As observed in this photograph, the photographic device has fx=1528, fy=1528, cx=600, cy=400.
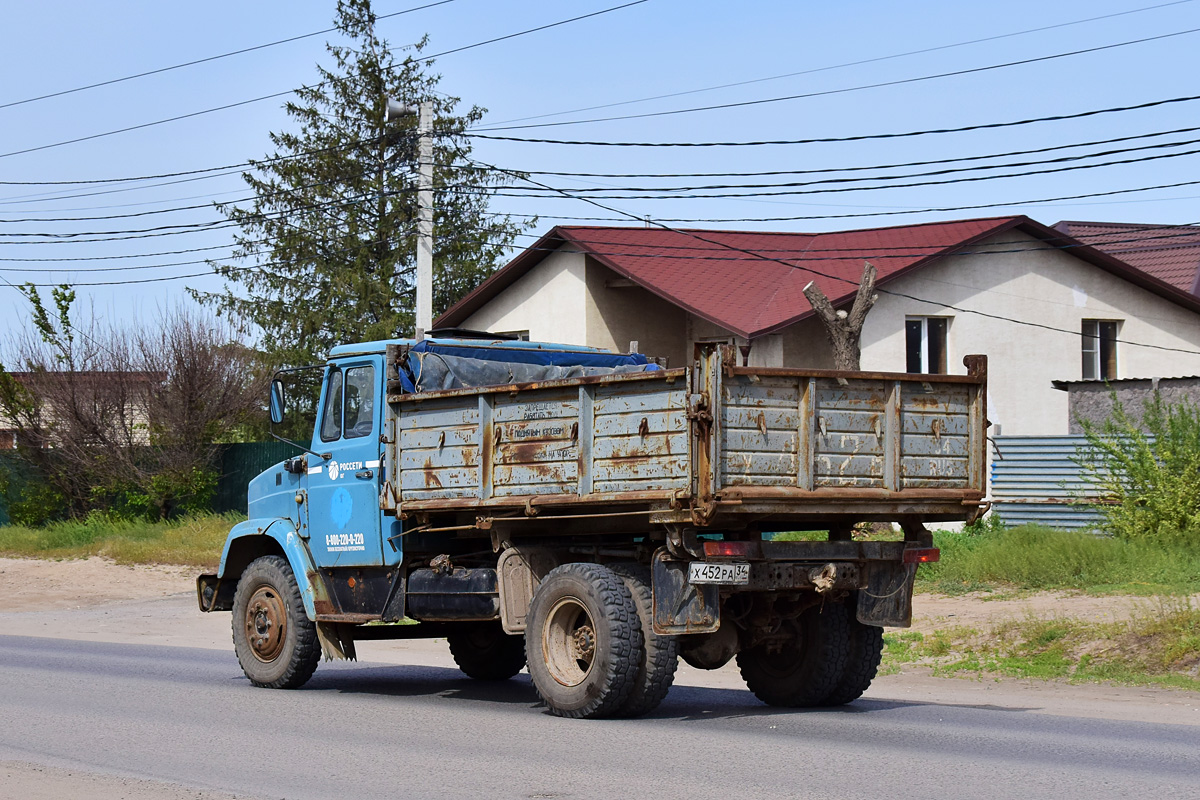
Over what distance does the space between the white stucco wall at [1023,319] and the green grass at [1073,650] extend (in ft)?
46.3

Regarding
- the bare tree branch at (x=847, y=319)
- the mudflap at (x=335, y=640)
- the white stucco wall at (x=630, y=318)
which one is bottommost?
the mudflap at (x=335, y=640)

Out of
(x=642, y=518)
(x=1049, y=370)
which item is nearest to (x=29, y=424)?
(x=1049, y=370)

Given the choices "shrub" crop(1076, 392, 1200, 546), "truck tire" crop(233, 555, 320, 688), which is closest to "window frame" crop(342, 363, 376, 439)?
"truck tire" crop(233, 555, 320, 688)

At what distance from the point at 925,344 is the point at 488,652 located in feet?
60.2

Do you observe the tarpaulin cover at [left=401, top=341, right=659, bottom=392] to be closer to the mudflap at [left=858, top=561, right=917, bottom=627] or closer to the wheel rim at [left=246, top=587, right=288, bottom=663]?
the wheel rim at [left=246, top=587, right=288, bottom=663]

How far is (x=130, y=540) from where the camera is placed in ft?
100

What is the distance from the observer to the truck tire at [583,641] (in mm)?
10281

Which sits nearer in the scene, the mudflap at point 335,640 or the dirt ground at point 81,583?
the mudflap at point 335,640

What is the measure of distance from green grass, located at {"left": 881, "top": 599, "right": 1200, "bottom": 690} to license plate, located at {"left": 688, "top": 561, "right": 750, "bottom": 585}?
523 centimetres

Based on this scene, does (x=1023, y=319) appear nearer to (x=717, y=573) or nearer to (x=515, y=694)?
(x=515, y=694)

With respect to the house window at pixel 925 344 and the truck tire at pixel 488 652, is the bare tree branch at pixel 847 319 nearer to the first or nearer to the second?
the house window at pixel 925 344

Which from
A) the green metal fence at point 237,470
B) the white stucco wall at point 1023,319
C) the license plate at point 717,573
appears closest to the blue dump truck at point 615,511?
the license plate at point 717,573

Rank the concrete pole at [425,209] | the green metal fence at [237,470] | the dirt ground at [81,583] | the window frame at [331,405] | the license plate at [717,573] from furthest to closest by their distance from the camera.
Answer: the green metal fence at [237,470] < the dirt ground at [81,583] < the concrete pole at [425,209] < the window frame at [331,405] < the license plate at [717,573]

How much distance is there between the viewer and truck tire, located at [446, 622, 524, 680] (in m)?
13.7
